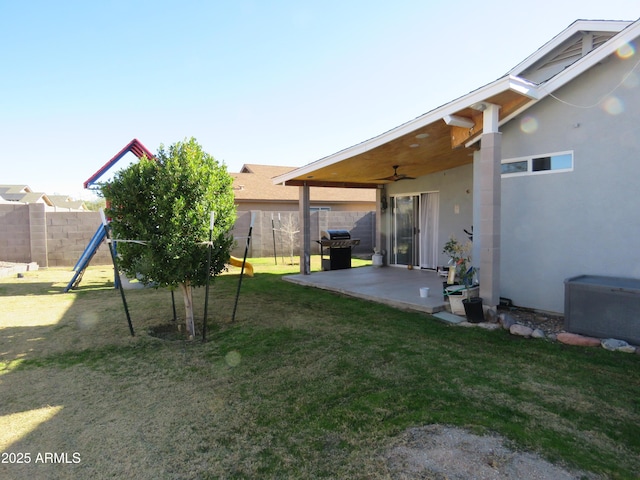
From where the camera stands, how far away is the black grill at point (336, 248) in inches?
430

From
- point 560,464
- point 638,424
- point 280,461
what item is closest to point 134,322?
point 280,461

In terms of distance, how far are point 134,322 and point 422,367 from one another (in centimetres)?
450

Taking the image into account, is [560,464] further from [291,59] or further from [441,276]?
[291,59]

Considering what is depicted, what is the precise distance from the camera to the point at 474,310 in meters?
5.37

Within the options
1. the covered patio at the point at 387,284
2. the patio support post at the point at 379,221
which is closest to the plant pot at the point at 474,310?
the covered patio at the point at 387,284

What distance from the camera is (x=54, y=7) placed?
24.4 ft

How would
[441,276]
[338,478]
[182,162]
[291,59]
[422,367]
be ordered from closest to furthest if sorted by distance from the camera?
[338,478] → [422,367] → [182,162] → [441,276] → [291,59]

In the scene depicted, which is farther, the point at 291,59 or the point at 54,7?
the point at 291,59

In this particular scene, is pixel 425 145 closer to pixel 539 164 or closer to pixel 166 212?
pixel 539 164

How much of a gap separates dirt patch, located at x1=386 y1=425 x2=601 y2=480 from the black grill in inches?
332

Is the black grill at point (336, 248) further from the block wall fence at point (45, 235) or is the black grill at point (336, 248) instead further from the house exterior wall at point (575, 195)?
the house exterior wall at point (575, 195)

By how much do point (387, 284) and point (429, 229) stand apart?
3061 millimetres

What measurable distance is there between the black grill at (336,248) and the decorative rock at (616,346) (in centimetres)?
727

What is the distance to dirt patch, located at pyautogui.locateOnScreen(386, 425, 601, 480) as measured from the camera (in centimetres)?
211
